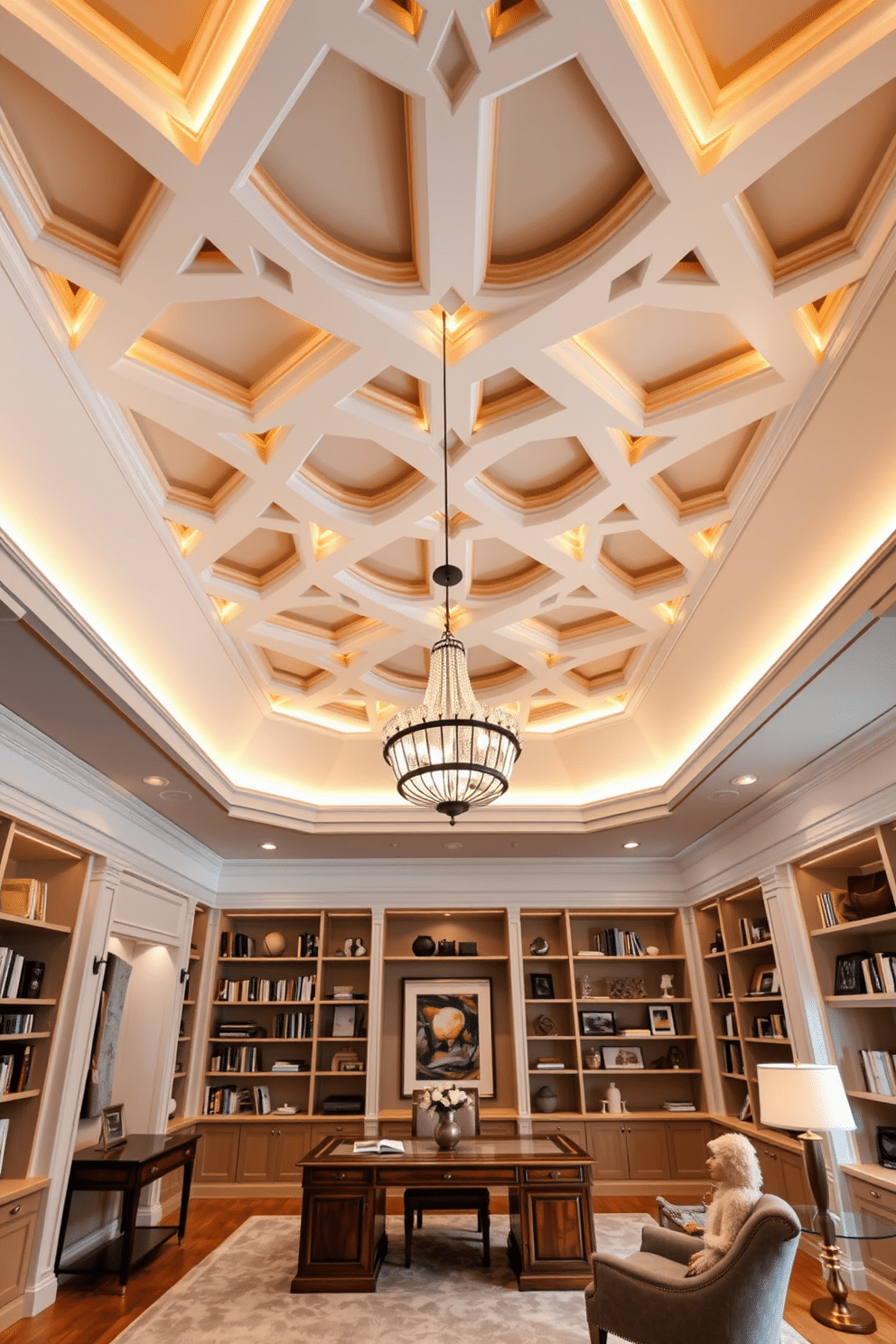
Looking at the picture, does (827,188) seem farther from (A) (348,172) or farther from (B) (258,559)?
(B) (258,559)

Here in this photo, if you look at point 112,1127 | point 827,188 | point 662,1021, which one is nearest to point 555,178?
point 827,188

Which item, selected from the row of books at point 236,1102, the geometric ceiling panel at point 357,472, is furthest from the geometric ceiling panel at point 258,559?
the row of books at point 236,1102

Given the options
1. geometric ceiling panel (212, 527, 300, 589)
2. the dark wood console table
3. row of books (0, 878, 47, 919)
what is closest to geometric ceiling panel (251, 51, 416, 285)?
geometric ceiling panel (212, 527, 300, 589)

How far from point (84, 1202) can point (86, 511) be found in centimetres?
463

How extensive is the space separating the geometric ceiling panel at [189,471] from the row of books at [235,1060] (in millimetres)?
5461

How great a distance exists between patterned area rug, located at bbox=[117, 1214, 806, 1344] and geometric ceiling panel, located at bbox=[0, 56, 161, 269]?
483 cm

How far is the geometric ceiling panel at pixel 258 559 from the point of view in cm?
427

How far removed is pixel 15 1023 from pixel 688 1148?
5.62 meters

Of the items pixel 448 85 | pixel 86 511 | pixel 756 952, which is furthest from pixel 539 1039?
pixel 448 85

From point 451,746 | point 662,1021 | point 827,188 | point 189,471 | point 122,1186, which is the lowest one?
point 122,1186

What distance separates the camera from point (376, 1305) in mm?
4273

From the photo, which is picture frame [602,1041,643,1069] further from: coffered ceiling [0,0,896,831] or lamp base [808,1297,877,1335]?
coffered ceiling [0,0,896,831]

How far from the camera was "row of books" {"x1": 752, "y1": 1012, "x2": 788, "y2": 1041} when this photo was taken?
5695mm

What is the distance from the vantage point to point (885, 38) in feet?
6.16
